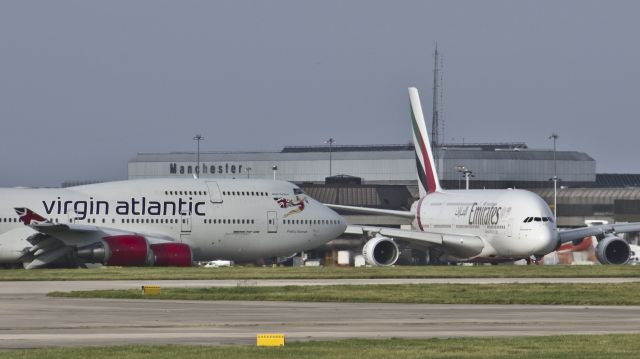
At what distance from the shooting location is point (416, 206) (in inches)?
3398

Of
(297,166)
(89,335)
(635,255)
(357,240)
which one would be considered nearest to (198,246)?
(357,240)

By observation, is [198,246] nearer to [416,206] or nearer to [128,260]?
[128,260]

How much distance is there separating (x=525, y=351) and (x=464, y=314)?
9.22 m

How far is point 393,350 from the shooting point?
82.2 feet

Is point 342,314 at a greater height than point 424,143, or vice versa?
point 424,143

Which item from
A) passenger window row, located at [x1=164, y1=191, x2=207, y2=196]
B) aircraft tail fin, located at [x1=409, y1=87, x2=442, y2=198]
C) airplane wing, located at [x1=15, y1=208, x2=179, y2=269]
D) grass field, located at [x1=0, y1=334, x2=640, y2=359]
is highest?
aircraft tail fin, located at [x1=409, y1=87, x2=442, y2=198]

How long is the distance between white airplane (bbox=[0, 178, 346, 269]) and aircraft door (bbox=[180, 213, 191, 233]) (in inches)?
2.0

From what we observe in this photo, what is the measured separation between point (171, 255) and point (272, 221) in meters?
7.61

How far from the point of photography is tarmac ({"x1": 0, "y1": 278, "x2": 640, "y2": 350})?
91.6 ft

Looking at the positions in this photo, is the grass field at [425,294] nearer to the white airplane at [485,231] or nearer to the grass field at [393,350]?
the grass field at [393,350]

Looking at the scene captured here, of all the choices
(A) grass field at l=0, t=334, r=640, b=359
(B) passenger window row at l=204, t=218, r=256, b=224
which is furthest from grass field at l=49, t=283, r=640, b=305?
(B) passenger window row at l=204, t=218, r=256, b=224

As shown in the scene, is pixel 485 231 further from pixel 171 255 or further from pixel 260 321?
pixel 260 321

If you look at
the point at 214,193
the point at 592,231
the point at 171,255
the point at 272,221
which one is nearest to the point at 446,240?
the point at 592,231

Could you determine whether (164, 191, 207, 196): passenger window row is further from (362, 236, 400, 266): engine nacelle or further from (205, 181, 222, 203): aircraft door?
(362, 236, 400, 266): engine nacelle
